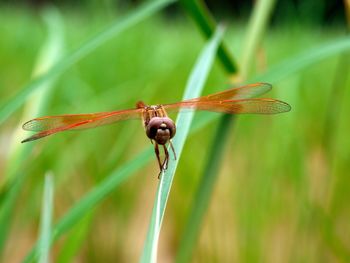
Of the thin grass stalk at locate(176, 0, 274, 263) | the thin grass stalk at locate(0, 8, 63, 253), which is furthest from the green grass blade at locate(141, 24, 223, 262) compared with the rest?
the thin grass stalk at locate(0, 8, 63, 253)

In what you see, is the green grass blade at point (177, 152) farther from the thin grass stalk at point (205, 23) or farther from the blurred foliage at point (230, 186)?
the blurred foliage at point (230, 186)

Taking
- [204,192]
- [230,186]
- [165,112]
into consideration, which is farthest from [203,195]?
[230,186]

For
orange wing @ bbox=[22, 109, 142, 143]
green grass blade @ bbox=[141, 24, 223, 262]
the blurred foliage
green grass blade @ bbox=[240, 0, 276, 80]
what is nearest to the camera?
green grass blade @ bbox=[141, 24, 223, 262]

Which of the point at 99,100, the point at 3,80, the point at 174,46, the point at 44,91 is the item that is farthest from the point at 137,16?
the point at 174,46

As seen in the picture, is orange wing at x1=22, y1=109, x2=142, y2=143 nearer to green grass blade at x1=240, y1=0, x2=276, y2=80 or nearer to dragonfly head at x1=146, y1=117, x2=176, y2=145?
dragonfly head at x1=146, y1=117, x2=176, y2=145

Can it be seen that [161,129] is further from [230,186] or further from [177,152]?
[230,186]

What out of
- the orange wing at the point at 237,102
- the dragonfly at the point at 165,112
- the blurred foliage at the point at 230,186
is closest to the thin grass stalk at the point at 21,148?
the blurred foliage at the point at 230,186
